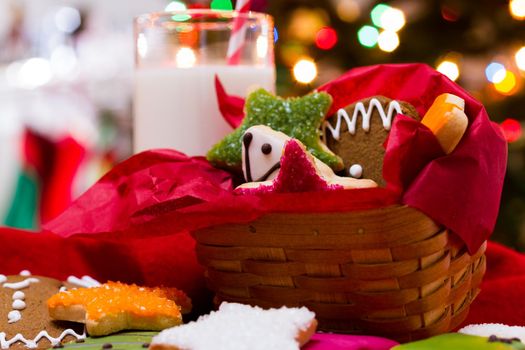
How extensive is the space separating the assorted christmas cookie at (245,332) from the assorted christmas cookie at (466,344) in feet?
0.28

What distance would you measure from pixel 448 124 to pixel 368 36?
1139 mm

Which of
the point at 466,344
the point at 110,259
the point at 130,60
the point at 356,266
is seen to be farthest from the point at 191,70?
the point at 130,60

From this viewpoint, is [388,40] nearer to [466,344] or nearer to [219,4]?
[219,4]

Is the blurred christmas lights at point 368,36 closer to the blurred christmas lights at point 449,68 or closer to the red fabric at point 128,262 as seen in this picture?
the blurred christmas lights at point 449,68

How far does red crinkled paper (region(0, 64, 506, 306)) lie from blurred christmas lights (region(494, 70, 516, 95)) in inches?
36.8

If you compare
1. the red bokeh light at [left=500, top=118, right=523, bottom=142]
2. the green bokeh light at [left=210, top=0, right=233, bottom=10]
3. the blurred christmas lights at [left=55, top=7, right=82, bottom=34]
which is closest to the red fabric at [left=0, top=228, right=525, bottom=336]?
the red bokeh light at [left=500, top=118, right=523, bottom=142]

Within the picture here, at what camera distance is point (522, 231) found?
181 cm

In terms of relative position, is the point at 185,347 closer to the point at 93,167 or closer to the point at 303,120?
the point at 303,120

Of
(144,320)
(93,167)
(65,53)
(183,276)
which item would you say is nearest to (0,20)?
(65,53)

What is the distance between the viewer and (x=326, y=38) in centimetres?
188

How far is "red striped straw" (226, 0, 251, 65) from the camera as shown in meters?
1.21

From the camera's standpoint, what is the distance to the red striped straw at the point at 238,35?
3.98ft

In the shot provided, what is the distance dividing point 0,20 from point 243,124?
5.89 ft

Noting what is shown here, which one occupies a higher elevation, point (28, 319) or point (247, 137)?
point (247, 137)
